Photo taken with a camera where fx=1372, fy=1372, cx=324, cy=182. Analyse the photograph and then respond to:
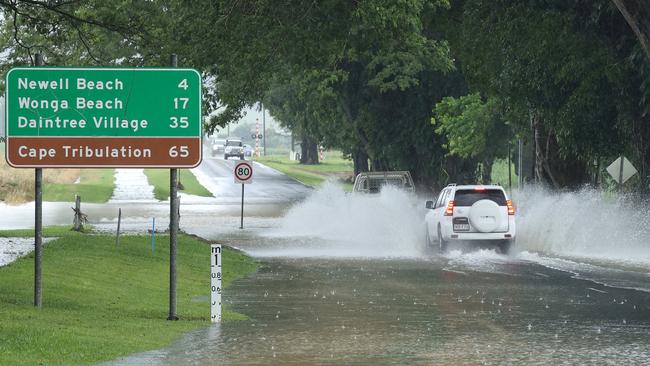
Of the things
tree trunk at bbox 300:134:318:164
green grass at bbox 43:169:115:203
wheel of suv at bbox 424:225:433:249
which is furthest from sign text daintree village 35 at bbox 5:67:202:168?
tree trunk at bbox 300:134:318:164

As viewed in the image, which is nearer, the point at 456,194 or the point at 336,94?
the point at 456,194

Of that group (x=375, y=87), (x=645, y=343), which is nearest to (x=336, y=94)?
(x=375, y=87)

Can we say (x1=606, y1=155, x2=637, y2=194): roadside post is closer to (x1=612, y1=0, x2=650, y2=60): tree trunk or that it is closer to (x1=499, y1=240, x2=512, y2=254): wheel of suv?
(x1=499, y1=240, x2=512, y2=254): wheel of suv

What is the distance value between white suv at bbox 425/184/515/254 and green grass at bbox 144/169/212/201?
3911 centimetres

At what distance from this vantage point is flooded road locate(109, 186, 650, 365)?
557 inches

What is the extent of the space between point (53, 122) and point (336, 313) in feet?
14.9

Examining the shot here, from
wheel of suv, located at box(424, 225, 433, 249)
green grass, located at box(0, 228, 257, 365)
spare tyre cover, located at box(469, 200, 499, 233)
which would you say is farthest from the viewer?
wheel of suv, located at box(424, 225, 433, 249)

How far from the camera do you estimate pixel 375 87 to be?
2312 inches

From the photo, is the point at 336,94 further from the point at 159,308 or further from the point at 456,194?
the point at 159,308

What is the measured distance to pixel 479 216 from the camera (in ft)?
103

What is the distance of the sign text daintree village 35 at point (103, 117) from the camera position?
1741cm

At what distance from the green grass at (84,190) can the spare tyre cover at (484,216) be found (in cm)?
3718

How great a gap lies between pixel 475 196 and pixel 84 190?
44.3 meters

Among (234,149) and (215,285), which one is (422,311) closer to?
(215,285)
